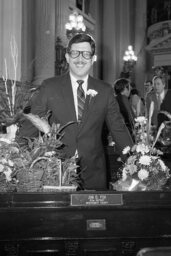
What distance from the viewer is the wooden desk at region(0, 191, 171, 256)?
174 centimetres

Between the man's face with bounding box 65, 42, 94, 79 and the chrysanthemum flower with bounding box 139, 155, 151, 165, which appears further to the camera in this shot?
the man's face with bounding box 65, 42, 94, 79

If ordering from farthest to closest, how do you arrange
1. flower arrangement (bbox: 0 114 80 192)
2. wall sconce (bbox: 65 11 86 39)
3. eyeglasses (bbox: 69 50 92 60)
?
wall sconce (bbox: 65 11 86 39), eyeglasses (bbox: 69 50 92 60), flower arrangement (bbox: 0 114 80 192)

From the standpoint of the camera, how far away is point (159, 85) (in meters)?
6.03

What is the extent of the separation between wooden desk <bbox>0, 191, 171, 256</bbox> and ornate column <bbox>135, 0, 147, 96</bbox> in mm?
23504

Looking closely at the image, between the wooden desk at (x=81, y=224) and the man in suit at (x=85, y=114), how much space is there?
39.3 inches

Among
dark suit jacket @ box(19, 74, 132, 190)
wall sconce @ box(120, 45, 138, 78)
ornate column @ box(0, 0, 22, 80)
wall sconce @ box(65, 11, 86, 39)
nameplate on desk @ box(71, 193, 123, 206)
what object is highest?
wall sconce @ box(120, 45, 138, 78)

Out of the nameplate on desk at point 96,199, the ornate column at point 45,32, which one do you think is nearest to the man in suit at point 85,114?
the nameplate on desk at point 96,199

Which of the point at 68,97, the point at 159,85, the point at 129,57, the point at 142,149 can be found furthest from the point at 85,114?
the point at 129,57

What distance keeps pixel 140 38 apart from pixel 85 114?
23.5 metres

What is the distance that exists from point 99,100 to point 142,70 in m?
22.9

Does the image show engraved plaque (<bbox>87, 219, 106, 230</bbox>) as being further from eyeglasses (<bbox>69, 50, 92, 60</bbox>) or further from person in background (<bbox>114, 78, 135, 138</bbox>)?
person in background (<bbox>114, 78, 135, 138</bbox>)

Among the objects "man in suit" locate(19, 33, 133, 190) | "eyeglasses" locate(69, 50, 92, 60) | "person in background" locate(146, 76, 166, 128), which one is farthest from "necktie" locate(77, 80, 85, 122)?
"person in background" locate(146, 76, 166, 128)

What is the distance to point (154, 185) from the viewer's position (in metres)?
2.15

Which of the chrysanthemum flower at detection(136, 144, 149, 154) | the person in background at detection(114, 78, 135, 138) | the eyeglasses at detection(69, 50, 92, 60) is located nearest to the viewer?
the chrysanthemum flower at detection(136, 144, 149, 154)
